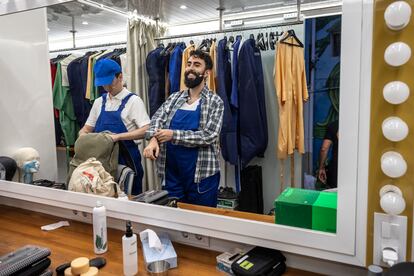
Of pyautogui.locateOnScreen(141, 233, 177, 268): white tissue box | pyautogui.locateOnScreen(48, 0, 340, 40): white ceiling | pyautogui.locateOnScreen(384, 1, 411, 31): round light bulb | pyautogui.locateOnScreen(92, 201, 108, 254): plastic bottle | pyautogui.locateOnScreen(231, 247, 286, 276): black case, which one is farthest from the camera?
pyautogui.locateOnScreen(48, 0, 340, 40): white ceiling

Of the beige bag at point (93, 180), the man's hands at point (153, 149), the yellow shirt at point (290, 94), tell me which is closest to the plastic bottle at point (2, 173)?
the beige bag at point (93, 180)

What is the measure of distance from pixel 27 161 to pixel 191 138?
963 mm

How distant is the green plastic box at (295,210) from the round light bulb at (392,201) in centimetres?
21

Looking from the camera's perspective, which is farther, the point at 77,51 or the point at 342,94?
the point at 77,51

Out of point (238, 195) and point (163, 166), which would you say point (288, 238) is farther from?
point (163, 166)

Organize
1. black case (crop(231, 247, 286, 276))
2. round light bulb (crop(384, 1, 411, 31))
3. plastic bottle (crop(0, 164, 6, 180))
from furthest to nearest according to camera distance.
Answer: plastic bottle (crop(0, 164, 6, 180)) → black case (crop(231, 247, 286, 276)) → round light bulb (crop(384, 1, 411, 31))

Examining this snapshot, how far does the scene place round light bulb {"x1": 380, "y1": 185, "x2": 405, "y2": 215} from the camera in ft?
2.42

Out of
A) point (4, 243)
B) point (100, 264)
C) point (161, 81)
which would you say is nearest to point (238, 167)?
point (161, 81)

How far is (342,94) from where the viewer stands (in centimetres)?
83

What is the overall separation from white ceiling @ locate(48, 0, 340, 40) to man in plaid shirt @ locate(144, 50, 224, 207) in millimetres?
201

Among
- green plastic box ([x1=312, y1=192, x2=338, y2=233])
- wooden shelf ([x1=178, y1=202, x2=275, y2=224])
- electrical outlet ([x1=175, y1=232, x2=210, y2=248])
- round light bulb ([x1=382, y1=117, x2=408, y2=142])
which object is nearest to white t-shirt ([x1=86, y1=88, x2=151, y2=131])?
wooden shelf ([x1=178, y1=202, x2=275, y2=224])

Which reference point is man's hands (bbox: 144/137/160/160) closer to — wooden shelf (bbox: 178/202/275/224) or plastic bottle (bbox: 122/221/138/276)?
wooden shelf (bbox: 178/202/275/224)

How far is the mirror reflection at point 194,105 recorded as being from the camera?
110 centimetres

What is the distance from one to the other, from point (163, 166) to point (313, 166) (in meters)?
0.65
